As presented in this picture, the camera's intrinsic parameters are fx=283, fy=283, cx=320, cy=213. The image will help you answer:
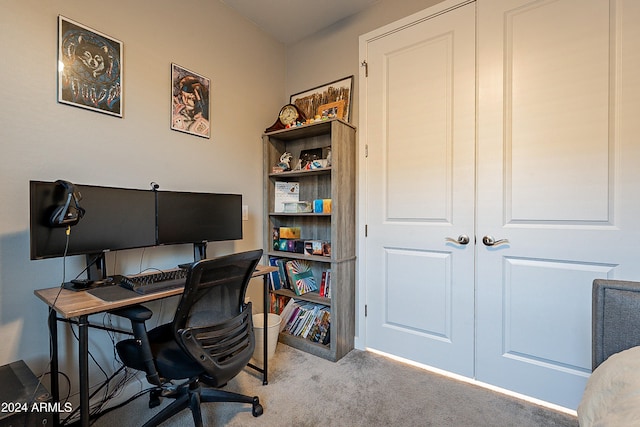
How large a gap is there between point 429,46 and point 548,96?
844 millimetres

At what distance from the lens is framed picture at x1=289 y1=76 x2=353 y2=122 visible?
2.46 m

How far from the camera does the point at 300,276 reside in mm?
2543

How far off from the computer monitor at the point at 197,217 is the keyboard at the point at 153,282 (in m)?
0.23

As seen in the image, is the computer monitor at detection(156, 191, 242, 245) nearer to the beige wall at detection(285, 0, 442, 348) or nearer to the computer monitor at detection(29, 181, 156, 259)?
the computer monitor at detection(29, 181, 156, 259)

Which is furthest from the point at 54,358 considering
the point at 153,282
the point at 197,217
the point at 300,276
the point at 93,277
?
the point at 300,276

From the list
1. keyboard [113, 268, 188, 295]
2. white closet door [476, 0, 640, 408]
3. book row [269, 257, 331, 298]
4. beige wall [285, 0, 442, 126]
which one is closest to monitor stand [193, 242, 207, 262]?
keyboard [113, 268, 188, 295]

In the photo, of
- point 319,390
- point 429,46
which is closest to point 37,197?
point 319,390

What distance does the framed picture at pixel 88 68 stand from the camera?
1.49 m

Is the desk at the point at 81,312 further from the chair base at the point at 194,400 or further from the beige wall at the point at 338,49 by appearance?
the beige wall at the point at 338,49

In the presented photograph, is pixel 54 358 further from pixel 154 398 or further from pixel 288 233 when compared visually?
pixel 288 233

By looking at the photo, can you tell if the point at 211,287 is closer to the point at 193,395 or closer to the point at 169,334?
the point at 169,334

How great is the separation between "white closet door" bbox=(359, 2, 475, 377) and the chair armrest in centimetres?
159

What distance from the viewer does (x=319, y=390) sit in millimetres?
1822

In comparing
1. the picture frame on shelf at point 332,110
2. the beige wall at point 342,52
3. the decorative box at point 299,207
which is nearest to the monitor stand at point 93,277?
the decorative box at point 299,207
